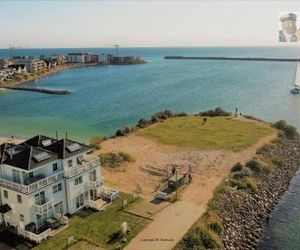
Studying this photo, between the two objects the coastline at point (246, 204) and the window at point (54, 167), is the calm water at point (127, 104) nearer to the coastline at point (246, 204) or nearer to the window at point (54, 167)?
the coastline at point (246, 204)

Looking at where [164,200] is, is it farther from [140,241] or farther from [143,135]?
[143,135]

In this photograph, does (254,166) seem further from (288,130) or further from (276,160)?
(288,130)

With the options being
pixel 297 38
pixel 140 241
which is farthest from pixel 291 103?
pixel 140 241

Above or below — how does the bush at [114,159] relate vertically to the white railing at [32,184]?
below

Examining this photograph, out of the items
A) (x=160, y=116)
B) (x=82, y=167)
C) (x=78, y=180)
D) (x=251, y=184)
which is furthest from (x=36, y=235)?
(x=160, y=116)

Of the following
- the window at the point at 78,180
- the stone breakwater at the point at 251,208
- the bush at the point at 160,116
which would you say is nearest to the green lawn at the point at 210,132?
the bush at the point at 160,116

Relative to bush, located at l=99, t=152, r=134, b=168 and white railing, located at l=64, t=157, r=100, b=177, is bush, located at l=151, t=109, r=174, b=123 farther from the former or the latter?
white railing, located at l=64, t=157, r=100, b=177

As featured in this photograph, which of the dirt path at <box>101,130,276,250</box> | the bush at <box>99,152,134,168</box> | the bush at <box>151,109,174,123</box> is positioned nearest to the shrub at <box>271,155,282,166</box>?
the dirt path at <box>101,130,276,250</box>
